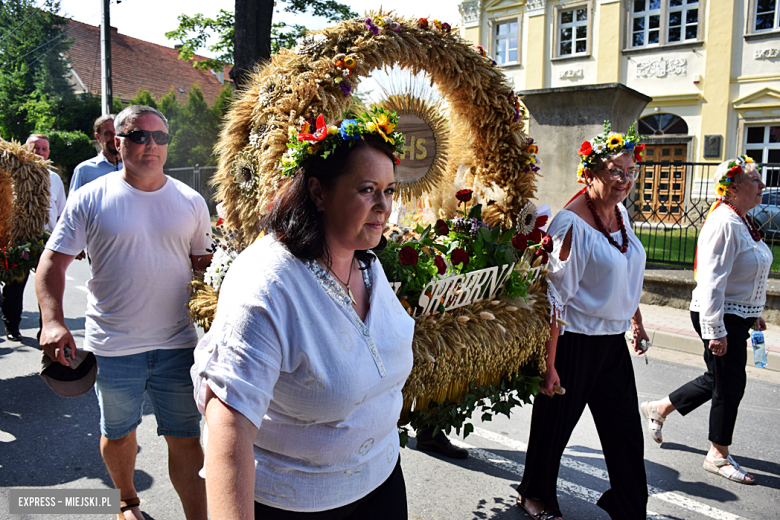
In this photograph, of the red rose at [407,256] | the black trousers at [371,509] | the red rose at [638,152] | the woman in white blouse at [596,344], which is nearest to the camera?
the black trousers at [371,509]

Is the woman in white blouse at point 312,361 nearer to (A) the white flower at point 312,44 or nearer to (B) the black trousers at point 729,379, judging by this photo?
(A) the white flower at point 312,44

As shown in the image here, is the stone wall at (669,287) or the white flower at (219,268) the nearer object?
the white flower at (219,268)

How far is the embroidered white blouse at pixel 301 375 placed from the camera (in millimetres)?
1315

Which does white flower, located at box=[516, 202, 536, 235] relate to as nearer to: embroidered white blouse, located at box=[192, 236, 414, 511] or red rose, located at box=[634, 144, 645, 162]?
red rose, located at box=[634, 144, 645, 162]

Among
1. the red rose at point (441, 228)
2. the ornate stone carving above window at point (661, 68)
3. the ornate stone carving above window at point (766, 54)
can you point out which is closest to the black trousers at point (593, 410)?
the red rose at point (441, 228)

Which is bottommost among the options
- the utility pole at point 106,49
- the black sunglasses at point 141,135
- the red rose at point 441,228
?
the red rose at point 441,228

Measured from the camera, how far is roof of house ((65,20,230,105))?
2905 centimetres

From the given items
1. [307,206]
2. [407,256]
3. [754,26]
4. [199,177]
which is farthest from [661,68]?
[307,206]

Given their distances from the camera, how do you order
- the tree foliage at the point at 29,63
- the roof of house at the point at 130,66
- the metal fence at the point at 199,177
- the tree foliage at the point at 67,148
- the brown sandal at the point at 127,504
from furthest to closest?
A: the roof of house at the point at 130,66 → the tree foliage at the point at 29,63 → the tree foliage at the point at 67,148 → the metal fence at the point at 199,177 → the brown sandal at the point at 127,504

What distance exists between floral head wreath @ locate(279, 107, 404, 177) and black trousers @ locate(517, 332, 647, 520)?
5.89 ft

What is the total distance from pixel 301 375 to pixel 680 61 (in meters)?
20.6

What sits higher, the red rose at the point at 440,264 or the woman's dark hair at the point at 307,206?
the woman's dark hair at the point at 307,206

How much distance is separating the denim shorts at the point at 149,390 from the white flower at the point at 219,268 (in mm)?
499

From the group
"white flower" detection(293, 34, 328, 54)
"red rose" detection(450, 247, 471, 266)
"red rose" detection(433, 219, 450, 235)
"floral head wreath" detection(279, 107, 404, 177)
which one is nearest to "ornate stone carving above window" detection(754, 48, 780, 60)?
"red rose" detection(433, 219, 450, 235)
